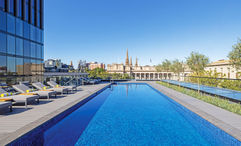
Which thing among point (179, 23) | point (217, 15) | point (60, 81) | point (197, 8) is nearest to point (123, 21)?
point (179, 23)

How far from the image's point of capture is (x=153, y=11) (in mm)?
26156

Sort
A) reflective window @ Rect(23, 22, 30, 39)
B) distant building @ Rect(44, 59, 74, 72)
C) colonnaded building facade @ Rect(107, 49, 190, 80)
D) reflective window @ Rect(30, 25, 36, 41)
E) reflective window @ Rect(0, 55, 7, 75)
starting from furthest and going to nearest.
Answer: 1. colonnaded building facade @ Rect(107, 49, 190, 80)
2. distant building @ Rect(44, 59, 74, 72)
3. reflective window @ Rect(30, 25, 36, 41)
4. reflective window @ Rect(23, 22, 30, 39)
5. reflective window @ Rect(0, 55, 7, 75)

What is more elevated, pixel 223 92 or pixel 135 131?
pixel 223 92

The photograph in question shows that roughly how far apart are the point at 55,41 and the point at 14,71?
88.5 feet

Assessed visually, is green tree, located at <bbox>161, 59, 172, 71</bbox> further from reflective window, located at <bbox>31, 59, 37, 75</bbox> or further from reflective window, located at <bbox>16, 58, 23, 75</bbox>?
reflective window, located at <bbox>16, 58, 23, 75</bbox>

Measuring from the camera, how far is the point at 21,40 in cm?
1327

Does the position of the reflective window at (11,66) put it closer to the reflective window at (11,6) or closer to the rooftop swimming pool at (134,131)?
the reflective window at (11,6)

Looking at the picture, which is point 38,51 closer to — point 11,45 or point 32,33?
point 32,33

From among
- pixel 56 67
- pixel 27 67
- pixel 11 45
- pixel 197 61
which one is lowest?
pixel 27 67

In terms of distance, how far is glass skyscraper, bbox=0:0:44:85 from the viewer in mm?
11289

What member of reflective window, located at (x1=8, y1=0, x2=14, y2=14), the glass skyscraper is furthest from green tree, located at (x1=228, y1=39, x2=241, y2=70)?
reflective window, located at (x1=8, y1=0, x2=14, y2=14)

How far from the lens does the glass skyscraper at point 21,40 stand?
1129 cm

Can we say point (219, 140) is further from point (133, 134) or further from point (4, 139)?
point (4, 139)

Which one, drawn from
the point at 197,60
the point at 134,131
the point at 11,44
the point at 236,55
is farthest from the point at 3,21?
the point at 197,60
